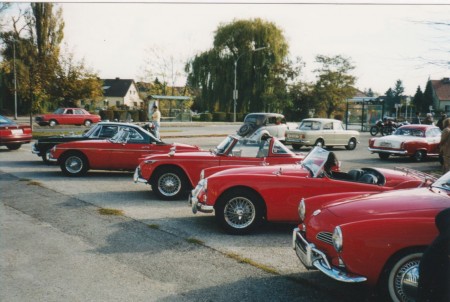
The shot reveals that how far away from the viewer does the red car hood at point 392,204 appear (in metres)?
3.94

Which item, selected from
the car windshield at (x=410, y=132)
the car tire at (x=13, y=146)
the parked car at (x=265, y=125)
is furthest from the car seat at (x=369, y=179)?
the parked car at (x=265, y=125)

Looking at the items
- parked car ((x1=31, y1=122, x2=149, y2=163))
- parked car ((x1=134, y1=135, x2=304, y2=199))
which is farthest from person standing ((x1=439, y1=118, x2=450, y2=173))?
parked car ((x1=31, y1=122, x2=149, y2=163))

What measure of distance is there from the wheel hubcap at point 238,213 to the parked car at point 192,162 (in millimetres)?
2183

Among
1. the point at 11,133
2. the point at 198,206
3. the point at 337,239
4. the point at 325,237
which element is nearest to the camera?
the point at 337,239

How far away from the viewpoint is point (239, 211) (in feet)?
21.3

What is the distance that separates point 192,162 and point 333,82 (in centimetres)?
3657

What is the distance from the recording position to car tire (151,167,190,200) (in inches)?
353

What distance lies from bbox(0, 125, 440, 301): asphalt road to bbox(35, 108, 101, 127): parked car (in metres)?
28.0

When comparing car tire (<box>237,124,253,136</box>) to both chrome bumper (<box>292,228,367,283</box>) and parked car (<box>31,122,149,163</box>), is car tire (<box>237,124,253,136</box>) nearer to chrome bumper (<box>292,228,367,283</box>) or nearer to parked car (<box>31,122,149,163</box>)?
parked car (<box>31,122,149,163</box>)

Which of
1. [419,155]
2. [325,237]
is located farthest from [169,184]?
[419,155]

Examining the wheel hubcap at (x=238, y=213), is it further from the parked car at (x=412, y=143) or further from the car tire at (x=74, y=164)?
the parked car at (x=412, y=143)

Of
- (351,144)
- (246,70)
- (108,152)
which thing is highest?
(246,70)

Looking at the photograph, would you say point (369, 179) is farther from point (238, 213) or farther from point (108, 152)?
point (108, 152)

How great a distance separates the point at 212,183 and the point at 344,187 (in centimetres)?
184
